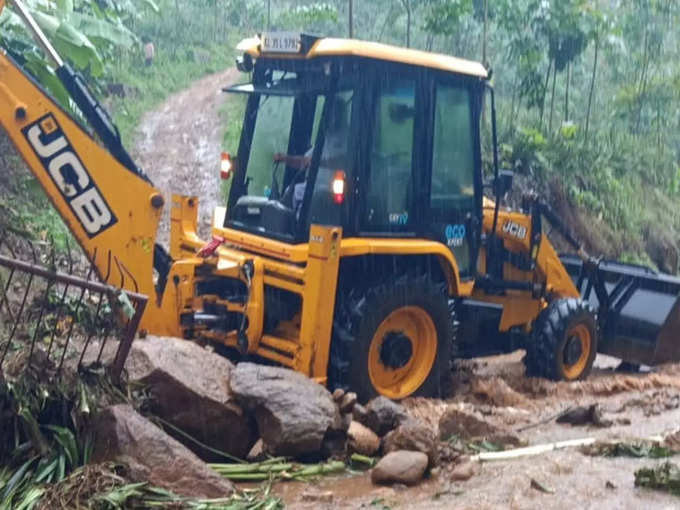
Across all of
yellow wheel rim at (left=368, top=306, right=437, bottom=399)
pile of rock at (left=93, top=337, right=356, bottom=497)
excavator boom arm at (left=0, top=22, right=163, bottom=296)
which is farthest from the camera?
yellow wheel rim at (left=368, top=306, right=437, bottom=399)

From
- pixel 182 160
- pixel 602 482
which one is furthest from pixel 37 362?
pixel 182 160

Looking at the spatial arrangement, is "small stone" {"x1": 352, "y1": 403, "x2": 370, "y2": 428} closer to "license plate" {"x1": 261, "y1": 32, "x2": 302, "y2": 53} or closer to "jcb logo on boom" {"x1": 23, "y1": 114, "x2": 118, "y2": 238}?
"jcb logo on boom" {"x1": 23, "y1": 114, "x2": 118, "y2": 238}

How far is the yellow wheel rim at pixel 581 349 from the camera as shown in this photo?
27.0ft

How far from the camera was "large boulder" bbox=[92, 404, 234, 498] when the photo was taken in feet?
14.8

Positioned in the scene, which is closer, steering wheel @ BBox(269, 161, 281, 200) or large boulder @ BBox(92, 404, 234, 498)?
large boulder @ BBox(92, 404, 234, 498)

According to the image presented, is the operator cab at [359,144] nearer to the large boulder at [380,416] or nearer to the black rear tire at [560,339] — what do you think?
the black rear tire at [560,339]

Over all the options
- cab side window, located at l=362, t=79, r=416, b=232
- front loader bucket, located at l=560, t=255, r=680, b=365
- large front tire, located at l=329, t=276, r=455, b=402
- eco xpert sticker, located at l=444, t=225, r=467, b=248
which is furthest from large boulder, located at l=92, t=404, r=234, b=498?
front loader bucket, located at l=560, t=255, r=680, b=365

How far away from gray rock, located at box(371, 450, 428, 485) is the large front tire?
4.02ft

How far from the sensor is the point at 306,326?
616 cm

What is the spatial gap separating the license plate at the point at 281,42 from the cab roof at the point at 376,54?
4 cm

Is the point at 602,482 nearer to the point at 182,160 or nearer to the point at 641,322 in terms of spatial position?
the point at 641,322

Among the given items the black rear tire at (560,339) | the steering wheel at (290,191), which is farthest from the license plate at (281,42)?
the black rear tire at (560,339)

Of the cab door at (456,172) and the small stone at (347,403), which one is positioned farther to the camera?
the cab door at (456,172)

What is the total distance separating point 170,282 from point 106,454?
2092mm
